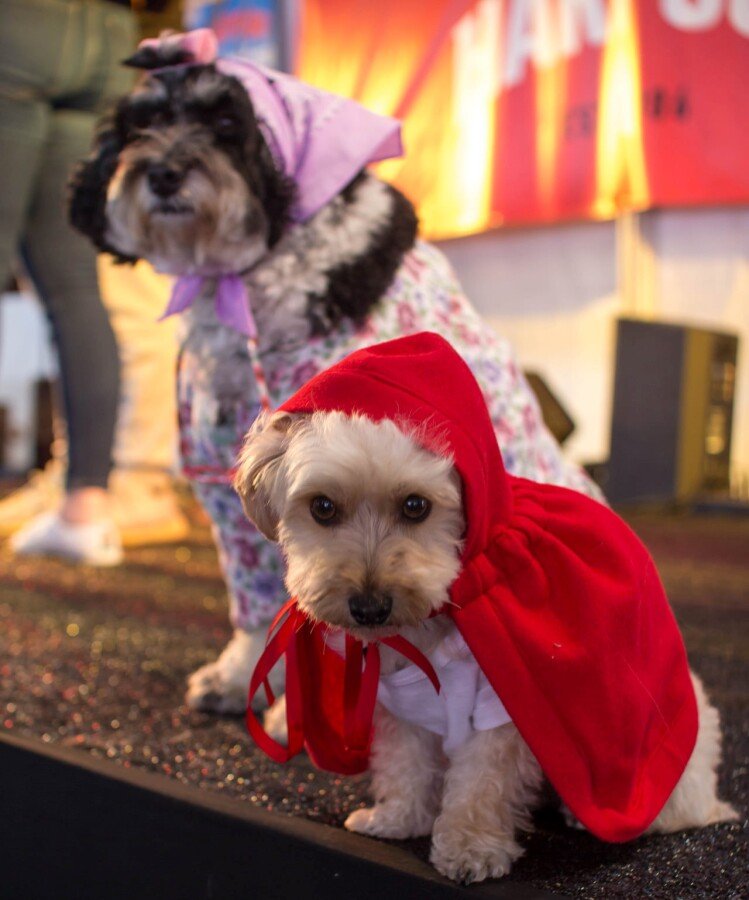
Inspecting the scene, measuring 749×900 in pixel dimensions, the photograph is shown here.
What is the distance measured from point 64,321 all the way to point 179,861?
5.11 ft

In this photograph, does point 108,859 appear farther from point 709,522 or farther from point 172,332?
point 709,522

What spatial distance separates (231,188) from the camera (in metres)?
1.39

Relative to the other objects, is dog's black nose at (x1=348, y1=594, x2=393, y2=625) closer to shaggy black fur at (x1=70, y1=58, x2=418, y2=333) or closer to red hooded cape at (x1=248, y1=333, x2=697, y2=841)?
red hooded cape at (x1=248, y1=333, x2=697, y2=841)

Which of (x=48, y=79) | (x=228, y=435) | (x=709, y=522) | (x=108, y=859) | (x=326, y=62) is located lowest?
(x=709, y=522)

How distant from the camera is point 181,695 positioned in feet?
4.98

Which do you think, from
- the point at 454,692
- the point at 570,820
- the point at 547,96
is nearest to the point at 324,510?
the point at 454,692

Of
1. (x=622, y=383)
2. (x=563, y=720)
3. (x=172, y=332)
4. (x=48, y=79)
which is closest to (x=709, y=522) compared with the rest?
(x=622, y=383)

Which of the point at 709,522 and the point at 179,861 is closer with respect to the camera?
the point at 179,861

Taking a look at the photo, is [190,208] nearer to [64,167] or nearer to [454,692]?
[454,692]

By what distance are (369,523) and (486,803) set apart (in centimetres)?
27

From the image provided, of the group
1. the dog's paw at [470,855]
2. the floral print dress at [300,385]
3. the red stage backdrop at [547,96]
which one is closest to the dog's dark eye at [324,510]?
the dog's paw at [470,855]

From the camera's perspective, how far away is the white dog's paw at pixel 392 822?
103cm

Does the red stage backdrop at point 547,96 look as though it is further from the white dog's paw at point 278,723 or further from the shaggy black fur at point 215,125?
the white dog's paw at point 278,723

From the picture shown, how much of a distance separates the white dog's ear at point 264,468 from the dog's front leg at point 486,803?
28 centimetres
